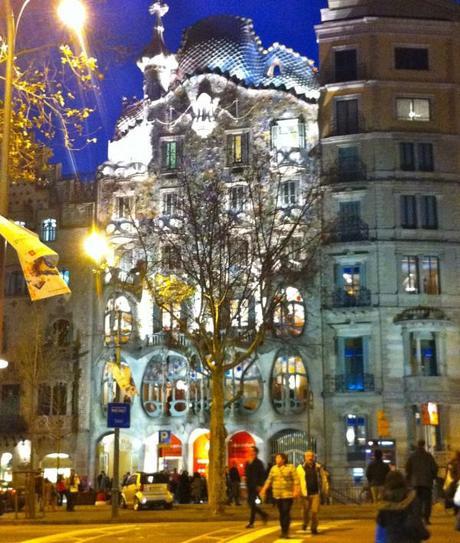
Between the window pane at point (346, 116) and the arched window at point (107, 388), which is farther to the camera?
the arched window at point (107, 388)

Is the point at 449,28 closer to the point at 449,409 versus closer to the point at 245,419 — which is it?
the point at 449,409

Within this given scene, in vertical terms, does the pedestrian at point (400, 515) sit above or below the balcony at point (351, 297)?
below

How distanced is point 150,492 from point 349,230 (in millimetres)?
20565

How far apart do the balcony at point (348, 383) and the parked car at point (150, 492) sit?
14.4 meters

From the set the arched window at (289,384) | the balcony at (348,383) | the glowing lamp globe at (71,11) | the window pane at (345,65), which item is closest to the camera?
the glowing lamp globe at (71,11)

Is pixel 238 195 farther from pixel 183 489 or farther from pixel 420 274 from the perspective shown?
pixel 183 489

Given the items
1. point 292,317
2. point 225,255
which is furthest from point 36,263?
point 292,317

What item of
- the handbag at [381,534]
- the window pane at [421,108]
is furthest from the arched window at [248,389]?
the handbag at [381,534]

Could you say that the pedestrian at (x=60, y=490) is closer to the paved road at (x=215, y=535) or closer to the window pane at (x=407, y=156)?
the paved road at (x=215, y=535)

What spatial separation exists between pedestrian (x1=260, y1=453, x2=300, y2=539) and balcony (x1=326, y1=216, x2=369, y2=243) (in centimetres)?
3249

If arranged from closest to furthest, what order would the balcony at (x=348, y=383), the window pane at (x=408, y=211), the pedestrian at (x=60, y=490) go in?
the pedestrian at (x=60, y=490) < the balcony at (x=348, y=383) < the window pane at (x=408, y=211)

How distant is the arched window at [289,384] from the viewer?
174 feet

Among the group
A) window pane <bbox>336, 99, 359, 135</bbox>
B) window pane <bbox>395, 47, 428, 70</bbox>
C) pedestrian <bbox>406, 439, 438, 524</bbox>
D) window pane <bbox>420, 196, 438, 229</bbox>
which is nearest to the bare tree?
window pane <bbox>336, 99, 359, 135</bbox>

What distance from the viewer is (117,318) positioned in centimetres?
5709
